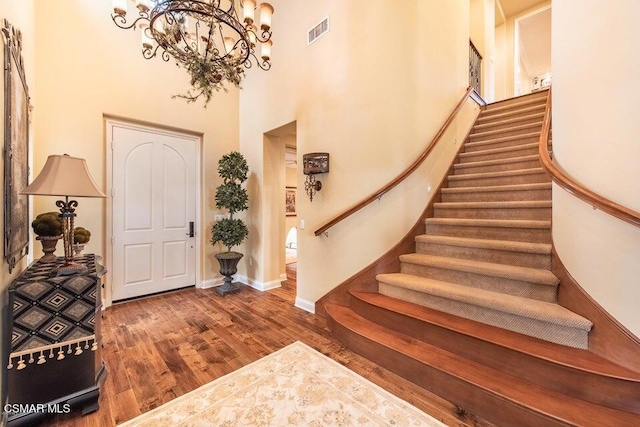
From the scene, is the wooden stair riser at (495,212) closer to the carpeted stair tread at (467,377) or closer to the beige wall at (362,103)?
the beige wall at (362,103)

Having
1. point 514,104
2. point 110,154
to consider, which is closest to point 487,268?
point 514,104

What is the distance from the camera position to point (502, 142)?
12.5ft

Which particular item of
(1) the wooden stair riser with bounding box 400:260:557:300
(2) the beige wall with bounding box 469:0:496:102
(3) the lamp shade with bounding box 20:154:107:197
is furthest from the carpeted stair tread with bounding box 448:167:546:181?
(3) the lamp shade with bounding box 20:154:107:197

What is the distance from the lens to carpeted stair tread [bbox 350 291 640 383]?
1469 mm

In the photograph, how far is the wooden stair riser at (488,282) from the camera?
80.0 inches

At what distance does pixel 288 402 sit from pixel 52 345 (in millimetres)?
1561

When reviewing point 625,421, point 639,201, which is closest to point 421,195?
point 639,201

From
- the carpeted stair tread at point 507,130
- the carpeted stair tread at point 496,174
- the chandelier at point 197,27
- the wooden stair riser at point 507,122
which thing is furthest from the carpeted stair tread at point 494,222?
the chandelier at point 197,27

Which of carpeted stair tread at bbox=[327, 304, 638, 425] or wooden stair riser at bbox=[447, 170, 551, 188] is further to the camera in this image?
wooden stair riser at bbox=[447, 170, 551, 188]

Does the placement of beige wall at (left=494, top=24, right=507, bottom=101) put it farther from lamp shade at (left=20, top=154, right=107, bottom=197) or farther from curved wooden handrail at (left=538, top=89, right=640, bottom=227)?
lamp shade at (left=20, top=154, right=107, bottom=197)

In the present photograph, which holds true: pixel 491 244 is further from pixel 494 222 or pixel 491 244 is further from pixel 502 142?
pixel 502 142

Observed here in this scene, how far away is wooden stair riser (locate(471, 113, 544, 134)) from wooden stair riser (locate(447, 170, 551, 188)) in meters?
1.40

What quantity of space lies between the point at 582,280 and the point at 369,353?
166 cm

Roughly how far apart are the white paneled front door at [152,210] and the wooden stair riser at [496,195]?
13.3 feet
